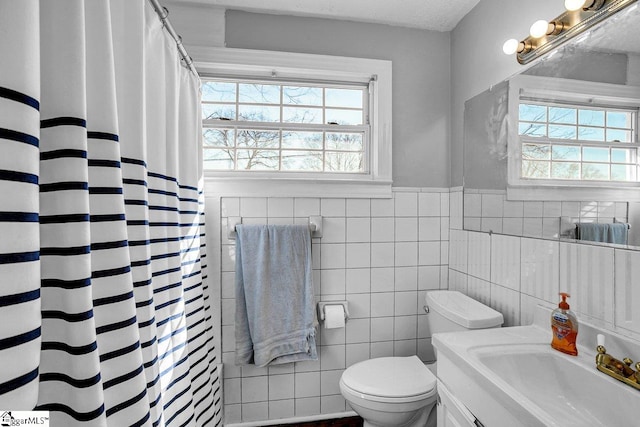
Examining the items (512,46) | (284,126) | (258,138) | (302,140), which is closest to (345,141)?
(302,140)

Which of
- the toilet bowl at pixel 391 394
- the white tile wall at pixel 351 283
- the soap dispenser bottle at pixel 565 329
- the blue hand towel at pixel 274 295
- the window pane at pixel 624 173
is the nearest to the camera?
the window pane at pixel 624 173

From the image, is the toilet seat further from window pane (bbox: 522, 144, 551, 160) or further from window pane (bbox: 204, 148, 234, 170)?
window pane (bbox: 204, 148, 234, 170)

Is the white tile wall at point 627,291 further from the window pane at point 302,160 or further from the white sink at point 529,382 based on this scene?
the window pane at point 302,160

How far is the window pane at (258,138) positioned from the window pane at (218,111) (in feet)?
0.39

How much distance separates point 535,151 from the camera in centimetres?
129

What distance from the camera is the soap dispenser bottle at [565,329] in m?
1.04

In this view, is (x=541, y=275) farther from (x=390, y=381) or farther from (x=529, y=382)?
(x=390, y=381)

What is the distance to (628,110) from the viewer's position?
37.8 inches

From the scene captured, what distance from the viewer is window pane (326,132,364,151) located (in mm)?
1950

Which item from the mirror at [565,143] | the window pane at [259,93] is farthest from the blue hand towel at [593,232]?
the window pane at [259,93]

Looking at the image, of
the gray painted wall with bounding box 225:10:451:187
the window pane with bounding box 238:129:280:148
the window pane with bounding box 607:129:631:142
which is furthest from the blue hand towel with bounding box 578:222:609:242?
the window pane with bounding box 238:129:280:148

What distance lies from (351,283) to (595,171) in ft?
4.09

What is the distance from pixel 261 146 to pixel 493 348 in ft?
5.05

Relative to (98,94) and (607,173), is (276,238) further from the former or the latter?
(607,173)
